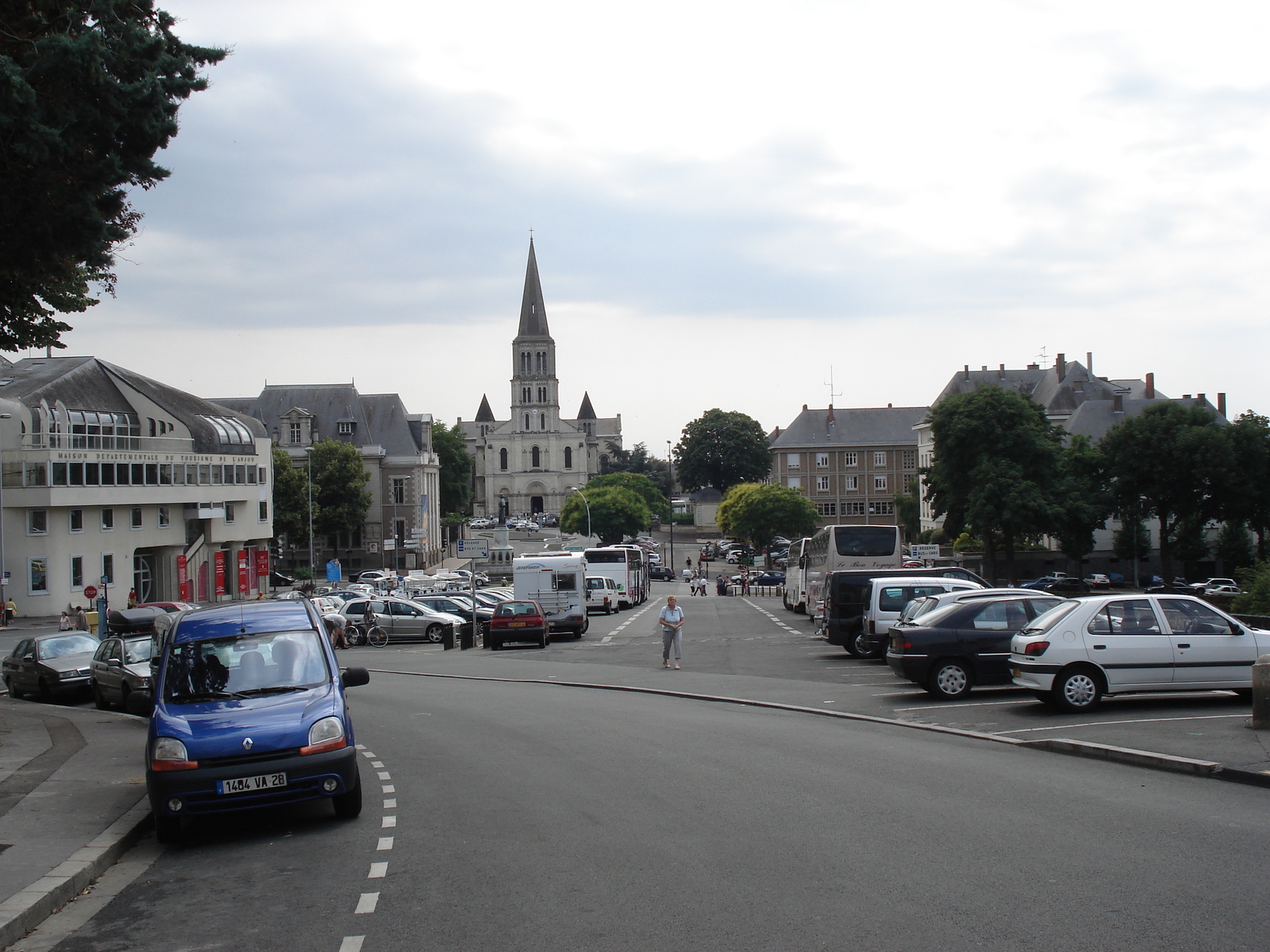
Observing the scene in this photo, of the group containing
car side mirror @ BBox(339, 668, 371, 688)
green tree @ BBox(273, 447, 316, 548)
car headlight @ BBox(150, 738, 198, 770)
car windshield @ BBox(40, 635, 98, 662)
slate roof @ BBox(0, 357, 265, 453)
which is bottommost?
car windshield @ BBox(40, 635, 98, 662)

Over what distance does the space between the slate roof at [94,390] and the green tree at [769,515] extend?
147 feet

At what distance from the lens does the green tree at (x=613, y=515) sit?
119312 millimetres

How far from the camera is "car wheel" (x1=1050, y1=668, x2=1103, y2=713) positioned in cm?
1469

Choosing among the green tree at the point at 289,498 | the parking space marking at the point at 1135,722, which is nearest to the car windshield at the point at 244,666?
the parking space marking at the point at 1135,722

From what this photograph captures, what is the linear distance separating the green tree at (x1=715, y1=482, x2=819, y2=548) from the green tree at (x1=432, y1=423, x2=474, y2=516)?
109ft

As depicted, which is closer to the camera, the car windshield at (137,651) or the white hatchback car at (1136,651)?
the white hatchback car at (1136,651)

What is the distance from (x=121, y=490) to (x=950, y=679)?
48.2 meters

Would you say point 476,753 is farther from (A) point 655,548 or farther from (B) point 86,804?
(A) point 655,548

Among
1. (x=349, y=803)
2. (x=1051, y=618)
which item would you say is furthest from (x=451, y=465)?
(x=349, y=803)

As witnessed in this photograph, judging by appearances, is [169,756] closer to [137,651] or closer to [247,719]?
[247,719]

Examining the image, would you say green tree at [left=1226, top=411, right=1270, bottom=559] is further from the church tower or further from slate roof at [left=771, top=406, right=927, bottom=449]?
the church tower

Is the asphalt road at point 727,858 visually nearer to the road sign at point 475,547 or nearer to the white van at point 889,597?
the white van at point 889,597

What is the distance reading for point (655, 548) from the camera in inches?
4619

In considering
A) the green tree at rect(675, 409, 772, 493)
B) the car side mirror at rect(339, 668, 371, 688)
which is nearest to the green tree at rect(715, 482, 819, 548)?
the green tree at rect(675, 409, 772, 493)
